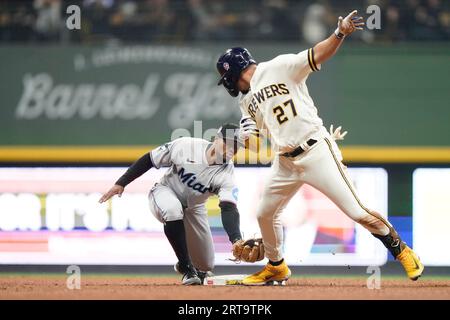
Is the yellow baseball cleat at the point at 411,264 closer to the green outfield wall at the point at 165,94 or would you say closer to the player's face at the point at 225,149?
the player's face at the point at 225,149

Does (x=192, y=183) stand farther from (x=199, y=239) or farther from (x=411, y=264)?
(x=411, y=264)

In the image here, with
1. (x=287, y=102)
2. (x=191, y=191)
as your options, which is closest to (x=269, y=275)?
(x=191, y=191)

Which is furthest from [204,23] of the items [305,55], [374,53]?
[305,55]

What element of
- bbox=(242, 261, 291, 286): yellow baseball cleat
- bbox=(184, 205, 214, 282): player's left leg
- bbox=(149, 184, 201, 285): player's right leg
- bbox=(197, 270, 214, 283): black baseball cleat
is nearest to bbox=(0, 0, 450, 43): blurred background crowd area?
bbox=(184, 205, 214, 282): player's left leg

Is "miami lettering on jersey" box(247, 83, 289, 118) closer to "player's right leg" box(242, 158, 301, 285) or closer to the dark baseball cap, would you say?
"player's right leg" box(242, 158, 301, 285)

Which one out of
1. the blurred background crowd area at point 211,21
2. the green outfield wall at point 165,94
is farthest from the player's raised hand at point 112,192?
the blurred background crowd area at point 211,21

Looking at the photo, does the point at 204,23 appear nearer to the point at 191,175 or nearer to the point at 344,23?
the point at 191,175
